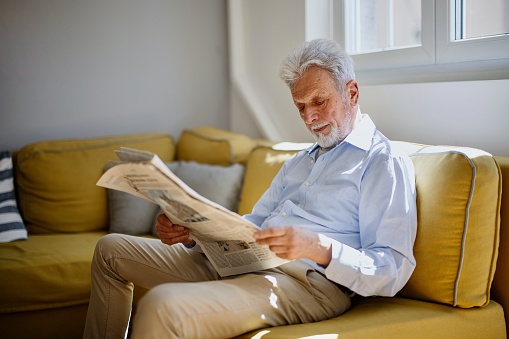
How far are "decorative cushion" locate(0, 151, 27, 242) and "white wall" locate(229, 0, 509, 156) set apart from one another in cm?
123

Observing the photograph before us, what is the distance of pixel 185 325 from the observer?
56.9 inches

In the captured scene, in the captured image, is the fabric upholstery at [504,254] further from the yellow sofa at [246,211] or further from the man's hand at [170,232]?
the man's hand at [170,232]

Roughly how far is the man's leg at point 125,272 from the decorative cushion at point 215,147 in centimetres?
103

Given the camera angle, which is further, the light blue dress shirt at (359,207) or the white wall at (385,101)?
the white wall at (385,101)

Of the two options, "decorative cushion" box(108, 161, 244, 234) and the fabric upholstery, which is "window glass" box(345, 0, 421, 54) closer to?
"decorative cushion" box(108, 161, 244, 234)

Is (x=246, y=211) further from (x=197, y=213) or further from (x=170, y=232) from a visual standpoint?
(x=197, y=213)

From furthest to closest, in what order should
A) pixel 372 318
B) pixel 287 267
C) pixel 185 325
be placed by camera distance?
pixel 287 267
pixel 372 318
pixel 185 325

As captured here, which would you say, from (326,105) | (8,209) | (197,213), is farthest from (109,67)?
(197,213)

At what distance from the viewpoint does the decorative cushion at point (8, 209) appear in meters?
2.77

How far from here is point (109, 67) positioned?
345cm

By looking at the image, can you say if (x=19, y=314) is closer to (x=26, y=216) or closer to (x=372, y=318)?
(x=26, y=216)

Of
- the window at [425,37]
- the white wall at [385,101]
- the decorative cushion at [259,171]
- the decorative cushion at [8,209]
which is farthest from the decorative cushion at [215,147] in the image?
the decorative cushion at [8,209]

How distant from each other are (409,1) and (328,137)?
0.94m

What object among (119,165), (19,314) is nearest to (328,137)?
(119,165)
